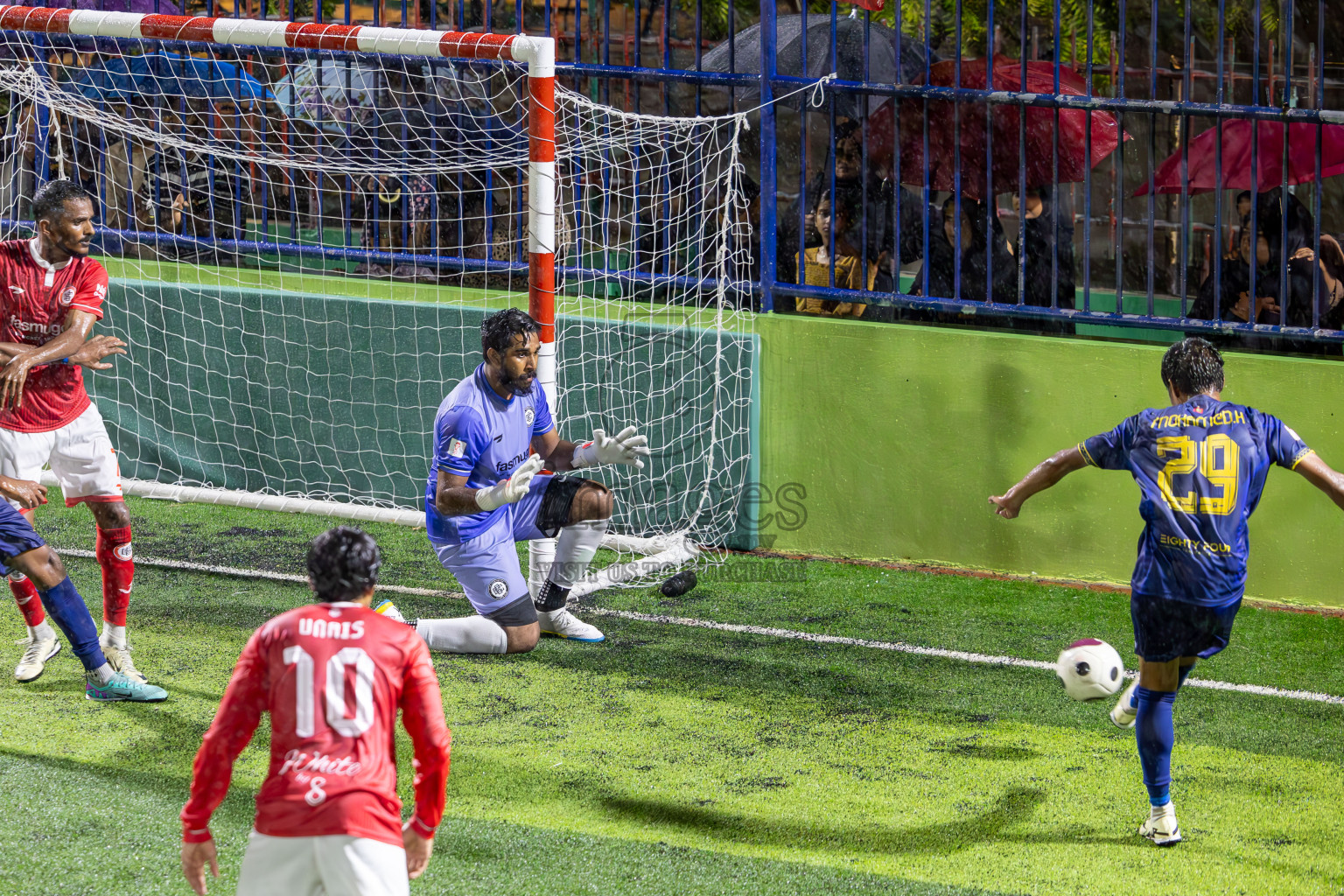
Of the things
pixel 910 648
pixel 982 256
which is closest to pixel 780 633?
pixel 910 648

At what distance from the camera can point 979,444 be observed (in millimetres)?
8086

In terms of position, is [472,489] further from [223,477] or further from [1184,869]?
[223,477]

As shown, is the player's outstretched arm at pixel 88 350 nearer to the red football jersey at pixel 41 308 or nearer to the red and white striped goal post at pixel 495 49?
the red football jersey at pixel 41 308

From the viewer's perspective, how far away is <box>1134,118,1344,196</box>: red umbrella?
840cm

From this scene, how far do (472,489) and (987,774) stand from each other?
2.35 meters

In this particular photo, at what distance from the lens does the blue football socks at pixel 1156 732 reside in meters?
4.65

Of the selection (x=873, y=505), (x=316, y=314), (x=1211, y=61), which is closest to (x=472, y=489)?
(x=873, y=505)

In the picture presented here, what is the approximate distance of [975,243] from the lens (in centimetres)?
857

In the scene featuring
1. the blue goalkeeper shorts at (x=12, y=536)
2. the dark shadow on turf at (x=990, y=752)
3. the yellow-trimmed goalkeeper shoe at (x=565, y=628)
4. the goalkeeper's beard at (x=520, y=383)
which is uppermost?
the goalkeeper's beard at (x=520, y=383)

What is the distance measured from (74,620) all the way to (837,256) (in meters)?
5.10

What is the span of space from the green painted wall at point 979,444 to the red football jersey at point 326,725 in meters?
5.33

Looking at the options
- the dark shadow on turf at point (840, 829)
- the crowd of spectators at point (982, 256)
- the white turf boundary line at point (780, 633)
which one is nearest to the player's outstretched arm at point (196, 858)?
the dark shadow on turf at point (840, 829)

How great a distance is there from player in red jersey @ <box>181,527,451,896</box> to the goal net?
462 centimetres

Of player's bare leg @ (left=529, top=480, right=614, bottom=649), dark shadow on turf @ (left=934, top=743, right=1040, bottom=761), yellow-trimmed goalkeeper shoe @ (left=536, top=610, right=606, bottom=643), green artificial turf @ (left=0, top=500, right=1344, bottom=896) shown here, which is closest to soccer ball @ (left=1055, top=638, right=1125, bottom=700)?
green artificial turf @ (left=0, top=500, right=1344, bottom=896)
